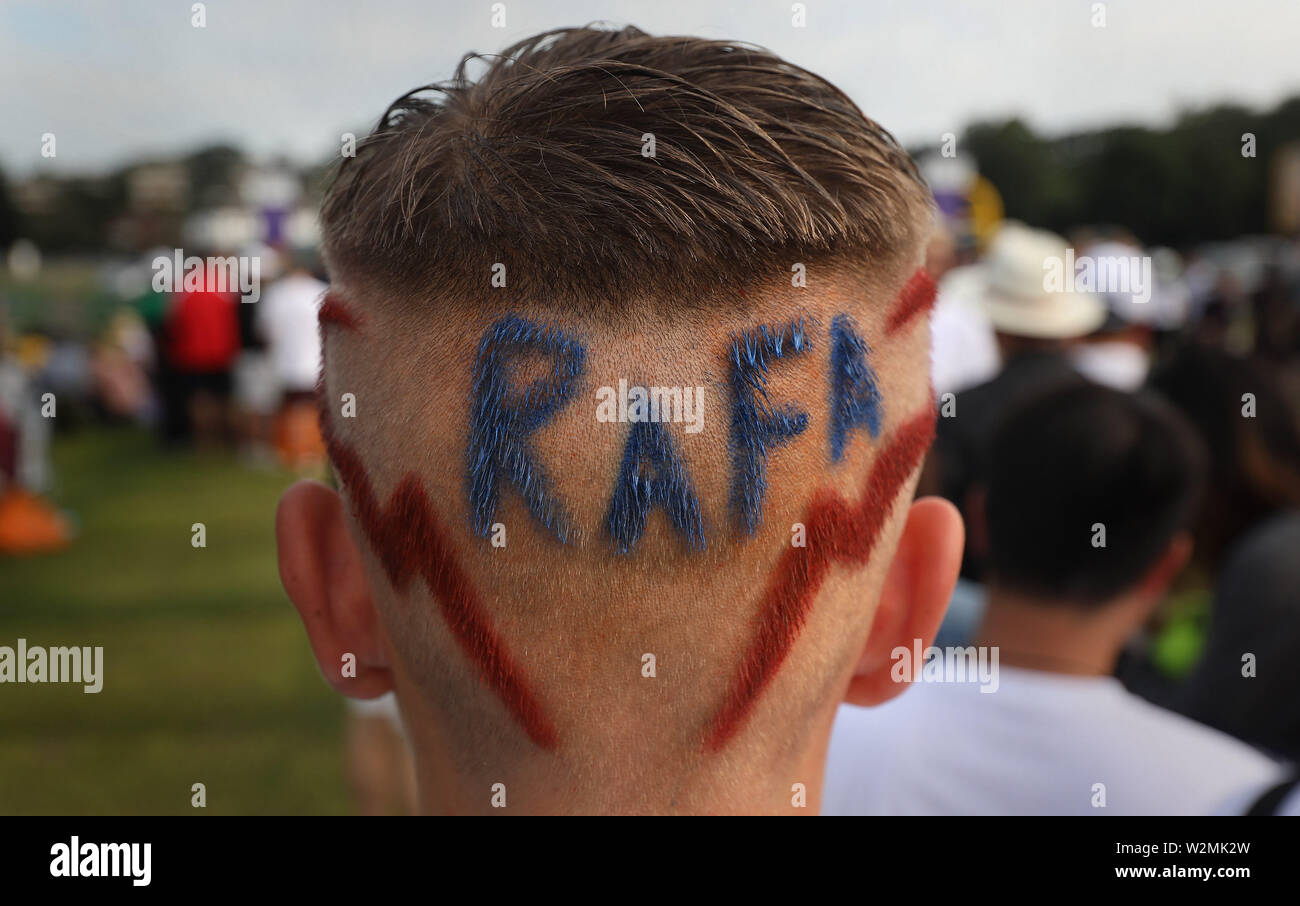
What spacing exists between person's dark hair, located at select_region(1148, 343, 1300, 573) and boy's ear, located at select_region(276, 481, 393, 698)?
328cm

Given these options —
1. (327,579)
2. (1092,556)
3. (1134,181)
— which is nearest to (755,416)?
(327,579)

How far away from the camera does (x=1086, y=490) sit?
253cm

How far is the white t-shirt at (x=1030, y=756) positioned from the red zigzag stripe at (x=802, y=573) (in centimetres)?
76

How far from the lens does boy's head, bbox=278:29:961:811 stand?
3.92ft

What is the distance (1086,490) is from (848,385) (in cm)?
150

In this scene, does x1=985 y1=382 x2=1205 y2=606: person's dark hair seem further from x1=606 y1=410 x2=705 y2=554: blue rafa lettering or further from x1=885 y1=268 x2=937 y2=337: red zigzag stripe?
x1=606 y1=410 x2=705 y2=554: blue rafa lettering

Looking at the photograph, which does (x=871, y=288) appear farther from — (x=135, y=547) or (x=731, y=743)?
(x=135, y=547)

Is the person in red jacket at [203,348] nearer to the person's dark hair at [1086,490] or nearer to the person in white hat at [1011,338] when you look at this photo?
the person in white hat at [1011,338]

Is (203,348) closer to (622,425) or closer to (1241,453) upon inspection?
(1241,453)

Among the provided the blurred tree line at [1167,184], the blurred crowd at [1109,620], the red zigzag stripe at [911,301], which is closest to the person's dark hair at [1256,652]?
the blurred crowd at [1109,620]

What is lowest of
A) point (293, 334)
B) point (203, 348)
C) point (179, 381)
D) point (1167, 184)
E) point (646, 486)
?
point (646, 486)

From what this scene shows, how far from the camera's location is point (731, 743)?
51.1 inches

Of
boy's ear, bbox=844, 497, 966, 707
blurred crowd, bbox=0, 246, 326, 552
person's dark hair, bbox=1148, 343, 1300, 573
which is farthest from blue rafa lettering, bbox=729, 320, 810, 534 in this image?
blurred crowd, bbox=0, 246, 326, 552

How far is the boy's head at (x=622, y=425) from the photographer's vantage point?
119cm
